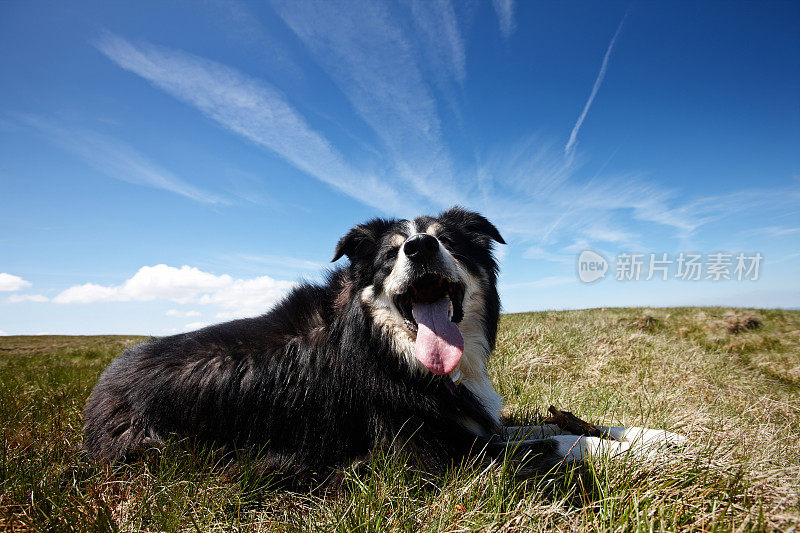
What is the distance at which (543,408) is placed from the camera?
4.57 metres

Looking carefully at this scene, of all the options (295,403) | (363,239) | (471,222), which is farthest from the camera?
(471,222)

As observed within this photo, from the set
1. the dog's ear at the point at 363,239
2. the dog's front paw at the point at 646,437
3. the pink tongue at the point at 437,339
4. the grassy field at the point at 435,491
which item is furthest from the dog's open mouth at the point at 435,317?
the dog's front paw at the point at 646,437

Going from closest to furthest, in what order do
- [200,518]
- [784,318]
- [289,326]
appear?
1. [200,518]
2. [289,326]
3. [784,318]

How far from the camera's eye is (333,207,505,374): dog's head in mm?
2953

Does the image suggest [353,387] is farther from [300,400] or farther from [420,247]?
[420,247]

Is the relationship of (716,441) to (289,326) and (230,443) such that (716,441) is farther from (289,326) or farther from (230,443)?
(230,443)

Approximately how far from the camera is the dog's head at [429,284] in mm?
2953

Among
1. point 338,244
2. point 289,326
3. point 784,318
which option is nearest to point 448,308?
point 338,244

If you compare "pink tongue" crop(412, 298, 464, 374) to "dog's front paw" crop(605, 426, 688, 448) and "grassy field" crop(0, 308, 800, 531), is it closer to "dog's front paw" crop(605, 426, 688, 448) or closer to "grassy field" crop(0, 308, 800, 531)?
"grassy field" crop(0, 308, 800, 531)

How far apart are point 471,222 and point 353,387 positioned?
190cm

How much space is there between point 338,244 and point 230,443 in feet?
5.97

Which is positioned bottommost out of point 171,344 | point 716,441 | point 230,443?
point 230,443

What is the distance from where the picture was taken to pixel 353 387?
117 inches

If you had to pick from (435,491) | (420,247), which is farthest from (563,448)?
(420,247)
